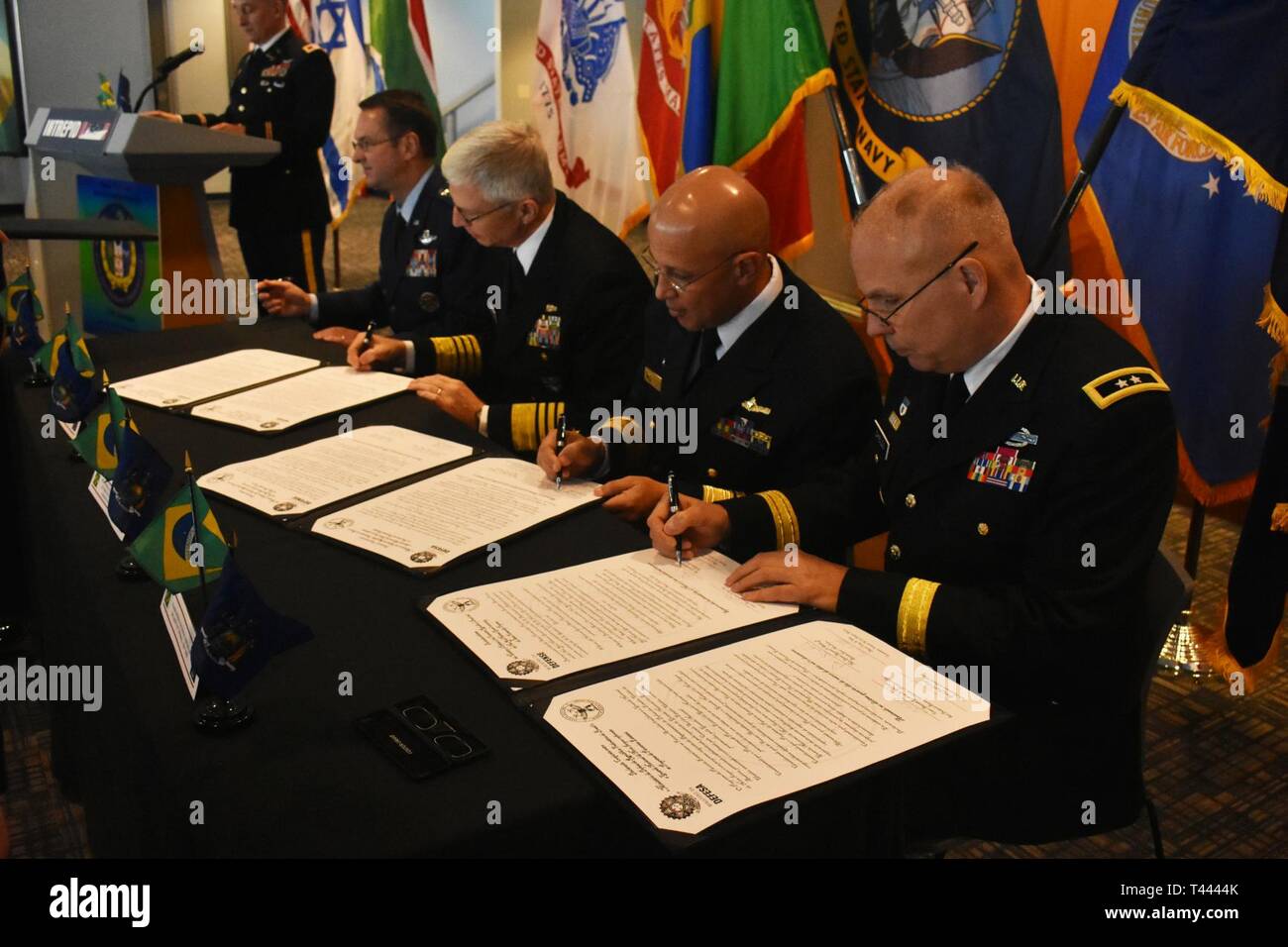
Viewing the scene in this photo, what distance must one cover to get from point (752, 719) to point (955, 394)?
0.68 m

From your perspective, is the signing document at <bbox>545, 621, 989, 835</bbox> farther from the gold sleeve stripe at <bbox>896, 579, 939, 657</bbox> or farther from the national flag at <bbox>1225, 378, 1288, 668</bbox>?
the national flag at <bbox>1225, 378, 1288, 668</bbox>

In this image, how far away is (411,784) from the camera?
1084 mm

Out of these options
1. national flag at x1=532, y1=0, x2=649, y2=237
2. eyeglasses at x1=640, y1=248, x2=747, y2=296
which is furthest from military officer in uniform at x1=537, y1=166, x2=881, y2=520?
national flag at x1=532, y1=0, x2=649, y2=237

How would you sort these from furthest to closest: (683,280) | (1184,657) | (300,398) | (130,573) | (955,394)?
1. (1184,657)
2. (300,398)
3. (683,280)
4. (955,394)
5. (130,573)

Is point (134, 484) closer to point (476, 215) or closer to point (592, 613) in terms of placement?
point (592, 613)

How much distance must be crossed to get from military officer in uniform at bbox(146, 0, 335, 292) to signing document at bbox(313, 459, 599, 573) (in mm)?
3297

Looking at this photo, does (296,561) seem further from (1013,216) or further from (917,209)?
(1013,216)

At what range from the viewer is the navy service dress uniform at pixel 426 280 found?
313cm

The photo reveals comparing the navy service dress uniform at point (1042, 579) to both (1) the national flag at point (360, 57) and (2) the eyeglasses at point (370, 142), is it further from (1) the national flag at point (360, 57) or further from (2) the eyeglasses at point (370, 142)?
(1) the national flag at point (360, 57)

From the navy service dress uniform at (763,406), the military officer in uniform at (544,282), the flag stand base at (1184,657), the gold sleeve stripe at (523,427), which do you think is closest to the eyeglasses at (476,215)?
the military officer in uniform at (544,282)

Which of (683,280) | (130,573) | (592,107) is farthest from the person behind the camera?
(592,107)

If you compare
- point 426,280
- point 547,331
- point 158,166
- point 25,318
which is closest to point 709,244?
point 547,331

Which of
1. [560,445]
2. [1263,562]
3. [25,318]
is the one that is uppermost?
[25,318]

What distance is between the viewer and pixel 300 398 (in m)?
2.38
